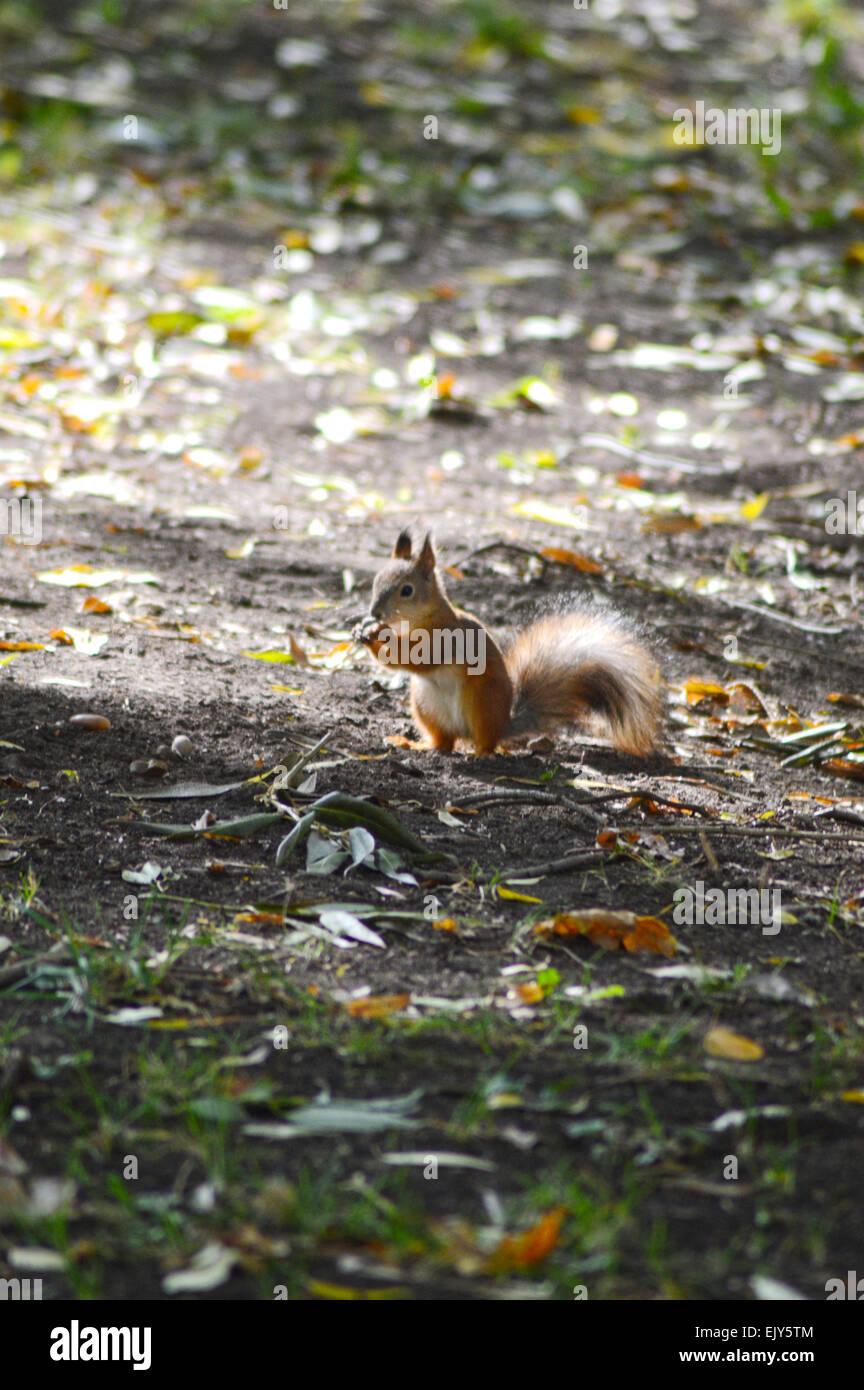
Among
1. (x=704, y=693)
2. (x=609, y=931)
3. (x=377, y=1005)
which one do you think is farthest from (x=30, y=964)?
(x=704, y=693)

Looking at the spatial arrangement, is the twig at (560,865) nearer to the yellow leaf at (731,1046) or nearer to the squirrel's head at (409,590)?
the yellow leaf at (731,1046)

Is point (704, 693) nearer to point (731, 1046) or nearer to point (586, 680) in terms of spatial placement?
point (586, 680)

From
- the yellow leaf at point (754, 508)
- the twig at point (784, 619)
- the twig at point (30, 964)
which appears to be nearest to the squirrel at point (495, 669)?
the twig at point (784, 619)

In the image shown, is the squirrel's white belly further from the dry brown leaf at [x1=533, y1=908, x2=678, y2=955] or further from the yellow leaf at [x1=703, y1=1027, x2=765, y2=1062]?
the yellow leaf at [x1=703, y1=1027, x2=765, y2=1062]

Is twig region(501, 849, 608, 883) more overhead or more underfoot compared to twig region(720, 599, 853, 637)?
more underfoot

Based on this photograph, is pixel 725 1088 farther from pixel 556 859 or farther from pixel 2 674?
pixel 2 674

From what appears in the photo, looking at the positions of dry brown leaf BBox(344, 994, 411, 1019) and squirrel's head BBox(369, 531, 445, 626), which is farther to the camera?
squirrel's head BBox(369, 531, 445, 626)

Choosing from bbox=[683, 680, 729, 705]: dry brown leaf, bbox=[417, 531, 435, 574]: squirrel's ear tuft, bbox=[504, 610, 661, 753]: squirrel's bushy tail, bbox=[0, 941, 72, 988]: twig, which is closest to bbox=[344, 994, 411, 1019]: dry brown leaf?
bbox=[0, 941, 72, 988]: twig

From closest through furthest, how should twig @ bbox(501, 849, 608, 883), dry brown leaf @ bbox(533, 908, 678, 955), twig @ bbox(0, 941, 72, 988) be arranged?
1. twig @ bbox(0, 941, 72, 988)
2. dry brown leaf @ bbox(533, 908, 678, 955)
3. twig @ bbox(501, 849, 608, 883)

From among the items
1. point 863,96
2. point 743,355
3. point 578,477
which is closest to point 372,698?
point 578,477

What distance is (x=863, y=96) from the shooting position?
38.5ft

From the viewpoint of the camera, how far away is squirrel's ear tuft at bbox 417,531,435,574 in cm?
457

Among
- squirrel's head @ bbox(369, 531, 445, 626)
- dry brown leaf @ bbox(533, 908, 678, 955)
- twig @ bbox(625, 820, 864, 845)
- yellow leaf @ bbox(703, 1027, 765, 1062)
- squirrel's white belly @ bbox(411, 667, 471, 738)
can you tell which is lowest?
yellow leaf @ bbox(703, 1027, 765, 1062)

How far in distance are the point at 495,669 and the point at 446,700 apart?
178 millimetres
